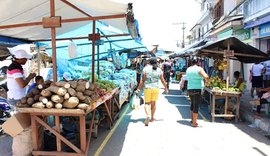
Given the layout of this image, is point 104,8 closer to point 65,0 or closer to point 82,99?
point 65,0

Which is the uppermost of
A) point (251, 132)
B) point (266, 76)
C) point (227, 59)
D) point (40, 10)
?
point (40, 10)

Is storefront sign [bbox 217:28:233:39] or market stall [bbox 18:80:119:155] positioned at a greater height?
storefront sign [bbox 217:28:233:39]

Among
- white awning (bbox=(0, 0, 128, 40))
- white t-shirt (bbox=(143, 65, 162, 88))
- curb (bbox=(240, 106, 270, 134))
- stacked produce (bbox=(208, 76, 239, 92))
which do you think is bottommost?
curb (bbox=(240, 106, 270, 134))

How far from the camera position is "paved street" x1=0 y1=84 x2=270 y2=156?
620 centimetres

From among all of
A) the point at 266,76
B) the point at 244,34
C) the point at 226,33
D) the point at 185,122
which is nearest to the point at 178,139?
the point at 185,122

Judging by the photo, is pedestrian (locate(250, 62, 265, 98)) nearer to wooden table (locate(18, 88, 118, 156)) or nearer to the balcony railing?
the balcony railing

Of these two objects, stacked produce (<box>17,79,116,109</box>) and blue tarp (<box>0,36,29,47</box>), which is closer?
stacked produce (<box>17,79,116,109</box>)

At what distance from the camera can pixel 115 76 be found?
12586 millimetres

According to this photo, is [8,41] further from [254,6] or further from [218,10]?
[218,10]

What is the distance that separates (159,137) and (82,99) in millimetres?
2826

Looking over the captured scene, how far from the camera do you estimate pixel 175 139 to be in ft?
23.4

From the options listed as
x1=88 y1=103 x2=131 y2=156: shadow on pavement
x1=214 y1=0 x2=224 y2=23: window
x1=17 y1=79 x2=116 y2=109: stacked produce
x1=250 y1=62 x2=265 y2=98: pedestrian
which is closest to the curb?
x1=250 y1=62 x2=265 y2=98: pedestrian

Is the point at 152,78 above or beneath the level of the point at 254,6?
beneath

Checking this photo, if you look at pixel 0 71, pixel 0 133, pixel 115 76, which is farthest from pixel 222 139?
pixel 0 71
